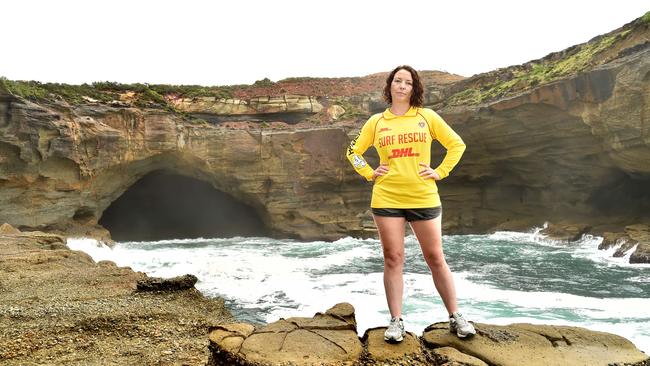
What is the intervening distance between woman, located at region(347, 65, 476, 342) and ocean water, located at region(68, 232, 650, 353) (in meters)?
3.84

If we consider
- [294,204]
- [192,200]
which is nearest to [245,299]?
[294,204]

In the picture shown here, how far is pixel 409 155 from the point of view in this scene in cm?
357

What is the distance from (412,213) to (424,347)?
3.40ft

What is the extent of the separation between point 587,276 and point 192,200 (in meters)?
22.5

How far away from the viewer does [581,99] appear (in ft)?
52.7

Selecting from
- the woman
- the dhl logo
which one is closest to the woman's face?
the woman

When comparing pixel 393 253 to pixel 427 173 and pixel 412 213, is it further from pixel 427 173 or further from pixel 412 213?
pixel 427 173

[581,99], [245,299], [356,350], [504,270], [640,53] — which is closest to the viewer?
[356,350]

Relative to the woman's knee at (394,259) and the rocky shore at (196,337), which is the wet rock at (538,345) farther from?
the woman's knee at (394,259)

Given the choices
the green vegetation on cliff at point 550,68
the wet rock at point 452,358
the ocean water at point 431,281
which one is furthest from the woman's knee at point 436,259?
the green vegetation on cliff at point 550,68

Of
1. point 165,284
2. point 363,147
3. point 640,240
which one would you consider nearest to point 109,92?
point 165,284

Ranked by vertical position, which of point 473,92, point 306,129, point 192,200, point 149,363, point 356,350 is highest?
point 473,92

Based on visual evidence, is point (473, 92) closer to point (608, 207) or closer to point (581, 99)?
point (581, 99)

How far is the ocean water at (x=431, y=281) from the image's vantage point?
25.4ft
